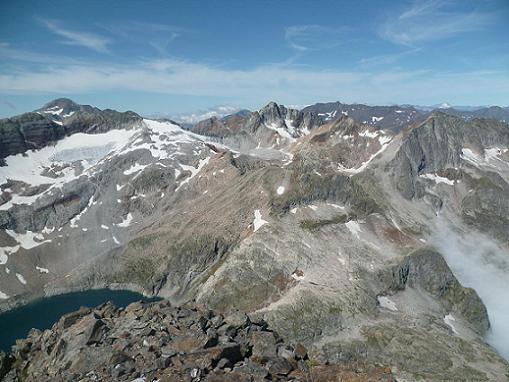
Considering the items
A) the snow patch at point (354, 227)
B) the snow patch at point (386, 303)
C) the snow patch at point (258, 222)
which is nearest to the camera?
the snow patch at point (386, 303)

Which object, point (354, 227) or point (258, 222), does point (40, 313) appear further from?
point (354, 227)

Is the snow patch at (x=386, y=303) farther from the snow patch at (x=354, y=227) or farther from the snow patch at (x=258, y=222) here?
the snow patch at (x=258, y=222)

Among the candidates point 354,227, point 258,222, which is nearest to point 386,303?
point 354,227

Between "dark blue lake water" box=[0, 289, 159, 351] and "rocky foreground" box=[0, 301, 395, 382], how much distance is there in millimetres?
104865

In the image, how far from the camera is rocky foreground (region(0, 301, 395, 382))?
143ft

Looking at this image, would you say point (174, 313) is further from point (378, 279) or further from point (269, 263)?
point (378, 279)

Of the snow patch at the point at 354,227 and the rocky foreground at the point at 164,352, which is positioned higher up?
the rocky foreground at the point at 164,352

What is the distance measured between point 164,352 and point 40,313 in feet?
526

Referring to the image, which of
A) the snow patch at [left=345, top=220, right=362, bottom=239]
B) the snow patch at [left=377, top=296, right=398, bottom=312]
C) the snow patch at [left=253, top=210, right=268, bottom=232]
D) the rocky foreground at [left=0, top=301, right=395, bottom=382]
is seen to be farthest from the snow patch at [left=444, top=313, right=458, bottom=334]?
the rocky foreground at [left=0, top=301, right=395, bottom=382]

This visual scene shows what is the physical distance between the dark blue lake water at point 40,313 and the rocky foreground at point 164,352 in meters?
105

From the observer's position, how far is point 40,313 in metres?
186

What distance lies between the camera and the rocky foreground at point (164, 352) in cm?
4347

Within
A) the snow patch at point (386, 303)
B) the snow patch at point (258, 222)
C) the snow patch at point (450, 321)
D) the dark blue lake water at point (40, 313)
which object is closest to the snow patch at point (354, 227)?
the snow patch at point (386, 303)

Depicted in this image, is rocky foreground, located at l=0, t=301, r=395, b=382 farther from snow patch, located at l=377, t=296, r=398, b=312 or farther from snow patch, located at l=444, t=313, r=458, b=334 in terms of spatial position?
snow patch, located at l=444, t=313, r=458, b=334
